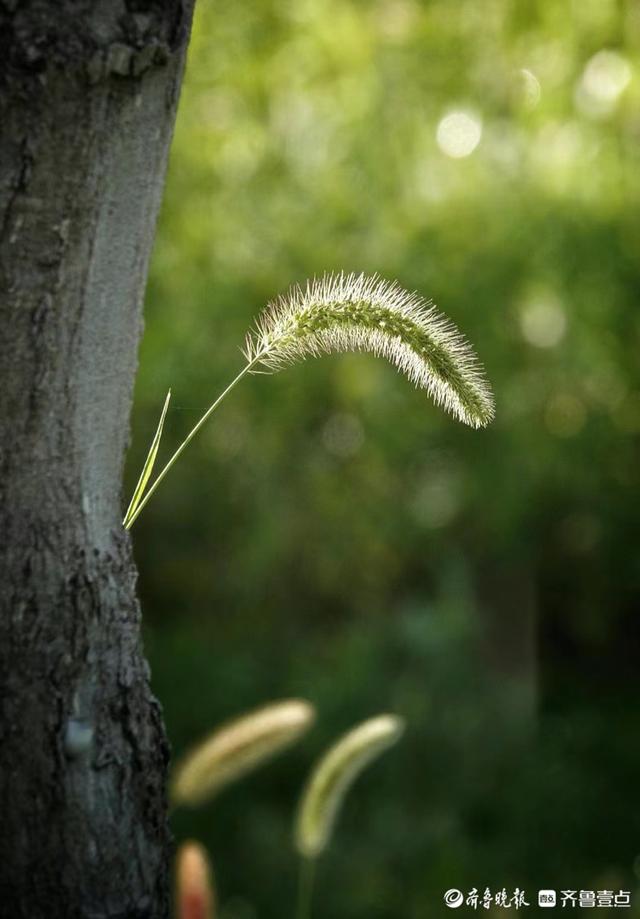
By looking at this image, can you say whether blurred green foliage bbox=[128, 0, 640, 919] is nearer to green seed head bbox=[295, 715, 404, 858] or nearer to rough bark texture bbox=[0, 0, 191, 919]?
green seed head bbox=[295, 715, 404, 858]

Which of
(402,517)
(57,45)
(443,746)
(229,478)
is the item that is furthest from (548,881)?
(57,45)

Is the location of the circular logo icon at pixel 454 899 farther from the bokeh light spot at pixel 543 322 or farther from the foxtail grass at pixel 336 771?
the bokeh light spot at pixel 543 322

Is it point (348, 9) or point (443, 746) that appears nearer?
point (443, 746)

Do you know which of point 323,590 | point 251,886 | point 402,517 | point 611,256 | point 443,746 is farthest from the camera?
point 323,590

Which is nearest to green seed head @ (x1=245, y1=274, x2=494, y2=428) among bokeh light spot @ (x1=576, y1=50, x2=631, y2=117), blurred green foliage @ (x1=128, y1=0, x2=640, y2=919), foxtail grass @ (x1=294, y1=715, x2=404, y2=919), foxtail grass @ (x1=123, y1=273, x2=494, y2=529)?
foxtail grass @ (x1=123, y1=273, x2=494, y2=529)

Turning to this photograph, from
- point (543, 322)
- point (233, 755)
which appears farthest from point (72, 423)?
point (543, 322)

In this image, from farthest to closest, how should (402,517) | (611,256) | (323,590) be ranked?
(323,590) → (402,517) → (611,256)

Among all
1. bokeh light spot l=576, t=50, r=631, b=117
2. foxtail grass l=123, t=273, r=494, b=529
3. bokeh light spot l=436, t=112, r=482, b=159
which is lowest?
foxtail grass l=123, t=273, r=494, b=529

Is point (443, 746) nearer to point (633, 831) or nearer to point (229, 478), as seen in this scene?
point (633, 831)
